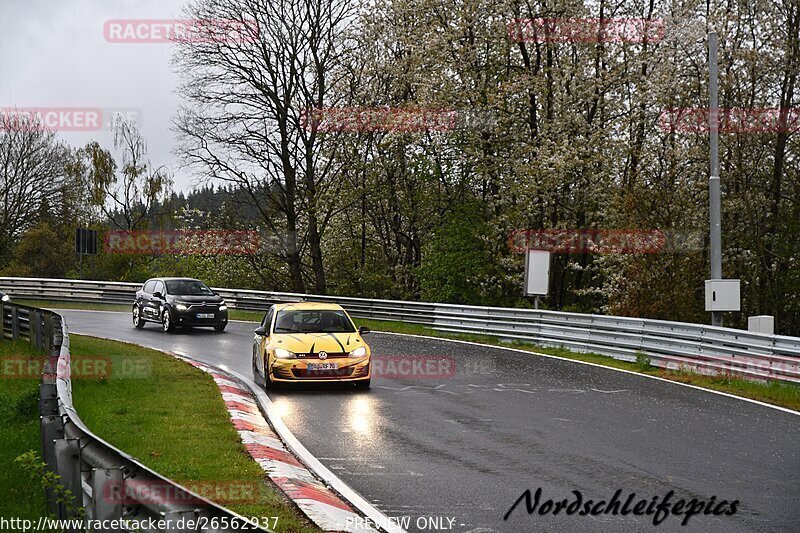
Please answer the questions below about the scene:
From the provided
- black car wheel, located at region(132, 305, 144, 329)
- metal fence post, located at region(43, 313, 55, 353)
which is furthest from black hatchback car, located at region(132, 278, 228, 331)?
metal fence post, located at region(43, 313, 55, 353)

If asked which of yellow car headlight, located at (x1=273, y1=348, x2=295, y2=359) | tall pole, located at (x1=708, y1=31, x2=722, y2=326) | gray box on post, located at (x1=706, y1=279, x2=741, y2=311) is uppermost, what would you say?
tall pole, located at (x1=708, y1=31, x2=722, y2=326)

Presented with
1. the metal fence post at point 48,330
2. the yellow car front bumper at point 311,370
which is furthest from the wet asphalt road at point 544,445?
the metal fence post at point 48,330

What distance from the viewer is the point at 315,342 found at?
1541 centimetres

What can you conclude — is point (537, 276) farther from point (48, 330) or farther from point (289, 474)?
point (289, 474)

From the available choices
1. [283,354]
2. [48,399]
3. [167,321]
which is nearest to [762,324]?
[283,354]

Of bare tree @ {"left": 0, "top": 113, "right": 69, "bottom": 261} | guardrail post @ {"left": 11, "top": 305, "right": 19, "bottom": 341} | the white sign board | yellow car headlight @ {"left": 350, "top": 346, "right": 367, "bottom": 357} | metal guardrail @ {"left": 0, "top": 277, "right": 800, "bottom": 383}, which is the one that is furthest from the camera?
bare tree @ {"left": 0, "top": 113, "right": 69, "bottom": 261}

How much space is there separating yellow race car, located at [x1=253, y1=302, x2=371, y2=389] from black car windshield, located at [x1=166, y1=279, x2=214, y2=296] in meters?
12.4

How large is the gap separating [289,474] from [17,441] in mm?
3873

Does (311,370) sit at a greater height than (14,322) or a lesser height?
lesser

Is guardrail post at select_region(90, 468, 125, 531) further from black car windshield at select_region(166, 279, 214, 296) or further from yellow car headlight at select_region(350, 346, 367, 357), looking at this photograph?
black car windshield at select_region(166, 279, 214, 296)

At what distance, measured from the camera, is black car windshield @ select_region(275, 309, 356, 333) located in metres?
16.2

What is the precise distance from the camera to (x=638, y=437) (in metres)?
11.0

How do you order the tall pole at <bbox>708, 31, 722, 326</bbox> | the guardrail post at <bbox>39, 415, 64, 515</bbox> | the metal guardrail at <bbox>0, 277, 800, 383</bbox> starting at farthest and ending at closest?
1. the tall pole at <bbox>708, 31, 722, 326</bbox>
2. the metal guardrail at <bbox>0, 277, 800, 383</bbox>
3. the guardrail post at <bbox>39, 415, 64, 515</bbox>

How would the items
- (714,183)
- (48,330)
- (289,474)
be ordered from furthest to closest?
(48,330)
(714,183)
(289,474)
